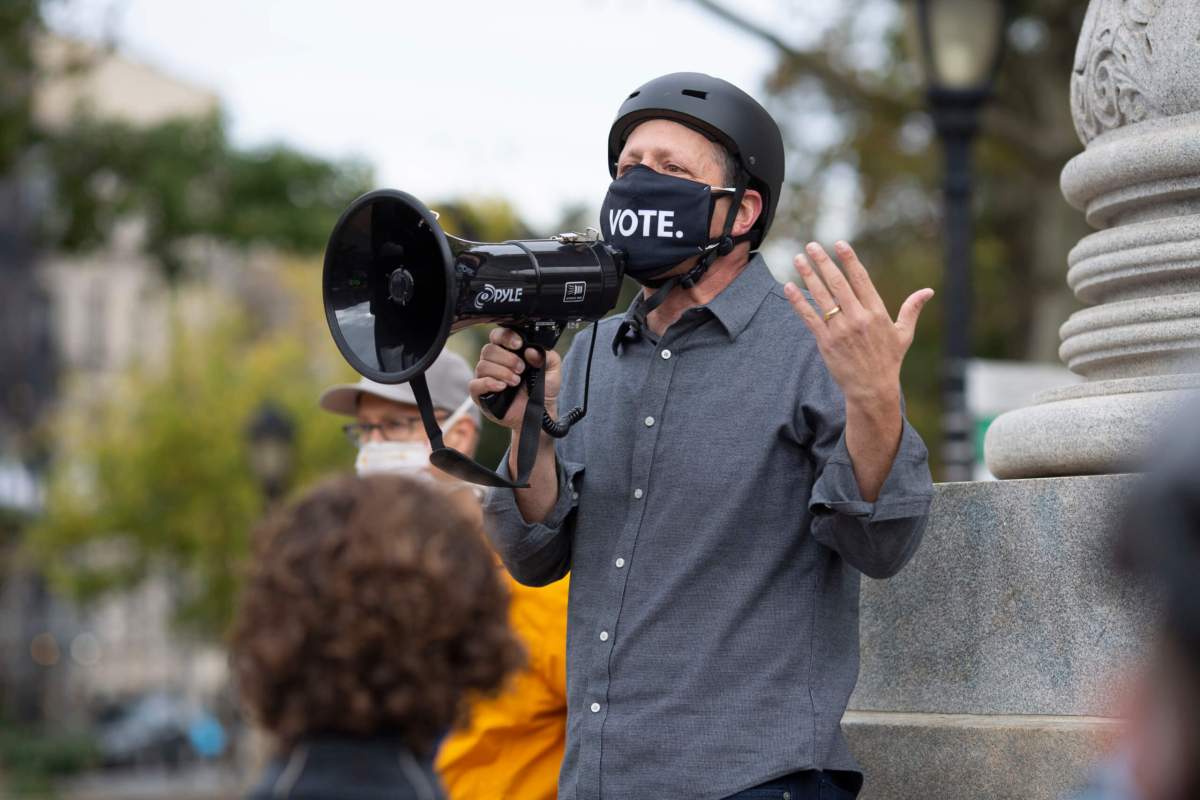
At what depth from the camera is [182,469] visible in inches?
1183

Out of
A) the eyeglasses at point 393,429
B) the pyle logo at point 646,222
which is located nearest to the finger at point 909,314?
the pyle logo at point 646,222

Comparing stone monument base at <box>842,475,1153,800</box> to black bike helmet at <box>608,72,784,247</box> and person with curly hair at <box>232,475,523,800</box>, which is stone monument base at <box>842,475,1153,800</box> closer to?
black bike helmet at <box>608,72,784,247</box>

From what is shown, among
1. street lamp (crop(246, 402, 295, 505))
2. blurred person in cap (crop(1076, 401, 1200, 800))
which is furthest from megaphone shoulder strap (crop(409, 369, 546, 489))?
street lamp (crop(246, 402, 295, 505))

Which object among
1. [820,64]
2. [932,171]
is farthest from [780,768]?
[932,171]

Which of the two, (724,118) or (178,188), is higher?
(178,188)

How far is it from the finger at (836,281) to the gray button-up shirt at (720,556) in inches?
11.5

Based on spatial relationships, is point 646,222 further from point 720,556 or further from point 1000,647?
point 1000,647

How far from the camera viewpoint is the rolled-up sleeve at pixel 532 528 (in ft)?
12.4

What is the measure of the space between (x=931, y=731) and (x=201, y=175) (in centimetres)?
1641

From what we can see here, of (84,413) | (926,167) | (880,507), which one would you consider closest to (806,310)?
(880,507)

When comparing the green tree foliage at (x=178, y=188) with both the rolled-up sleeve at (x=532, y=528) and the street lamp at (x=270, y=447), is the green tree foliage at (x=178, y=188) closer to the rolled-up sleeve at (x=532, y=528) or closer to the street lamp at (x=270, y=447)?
the street lamp at (x=270, y=447)

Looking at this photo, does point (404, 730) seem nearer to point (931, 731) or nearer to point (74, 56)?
point (931, 731)

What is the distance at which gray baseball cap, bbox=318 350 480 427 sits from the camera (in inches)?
211

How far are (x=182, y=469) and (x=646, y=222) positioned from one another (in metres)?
27.4
